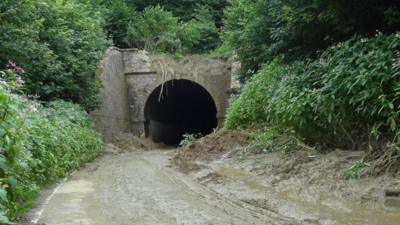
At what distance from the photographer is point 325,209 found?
17.1ft

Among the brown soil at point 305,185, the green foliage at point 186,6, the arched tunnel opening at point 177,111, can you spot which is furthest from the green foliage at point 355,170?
the green foliage at point 186,6

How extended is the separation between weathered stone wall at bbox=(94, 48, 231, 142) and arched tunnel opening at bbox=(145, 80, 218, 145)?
55 cm

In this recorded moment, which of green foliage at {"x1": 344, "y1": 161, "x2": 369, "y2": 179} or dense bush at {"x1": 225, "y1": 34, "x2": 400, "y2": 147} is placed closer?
green foliage at {"x1": 344, "y1": 161, "x2": 369, "y2": 179}

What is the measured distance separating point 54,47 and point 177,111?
44.2 feet

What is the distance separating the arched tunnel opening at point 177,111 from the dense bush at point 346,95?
482 inches

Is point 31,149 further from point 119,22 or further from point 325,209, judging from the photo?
point 119,22

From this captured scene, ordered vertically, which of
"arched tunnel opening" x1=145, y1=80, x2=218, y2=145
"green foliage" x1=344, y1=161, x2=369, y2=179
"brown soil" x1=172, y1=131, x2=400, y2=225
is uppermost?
"green foliage" x1=344, y1=161, x2=369, y2=179

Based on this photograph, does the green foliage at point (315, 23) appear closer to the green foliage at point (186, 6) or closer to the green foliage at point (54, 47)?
the green foliage at point (54, 47)

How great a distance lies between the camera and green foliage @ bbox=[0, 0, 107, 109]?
35.0 ft

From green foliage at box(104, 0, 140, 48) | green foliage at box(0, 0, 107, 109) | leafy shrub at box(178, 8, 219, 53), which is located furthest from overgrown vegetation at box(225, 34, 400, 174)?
green foliage at box(104, 0, 140, 48)

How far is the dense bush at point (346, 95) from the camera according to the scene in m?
5.94

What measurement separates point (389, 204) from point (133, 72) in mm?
15541

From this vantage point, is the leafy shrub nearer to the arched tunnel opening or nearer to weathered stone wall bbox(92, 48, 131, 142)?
the arched tunnel opening

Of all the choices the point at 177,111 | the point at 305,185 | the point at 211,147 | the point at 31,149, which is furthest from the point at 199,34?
the point at 305,185
